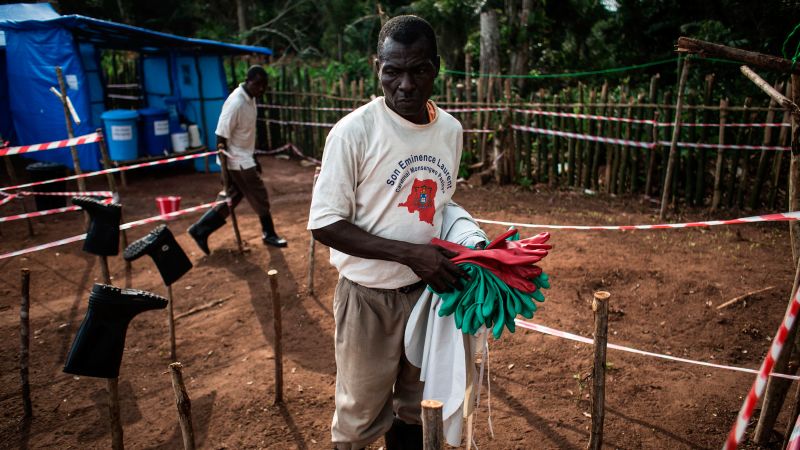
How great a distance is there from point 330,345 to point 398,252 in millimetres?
2579

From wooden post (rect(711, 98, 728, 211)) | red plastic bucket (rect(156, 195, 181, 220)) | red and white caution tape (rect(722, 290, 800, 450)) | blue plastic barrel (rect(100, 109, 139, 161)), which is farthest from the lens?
blue plastic barrel (rect(100, 109, 139, 161))

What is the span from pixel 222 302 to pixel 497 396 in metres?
2.88

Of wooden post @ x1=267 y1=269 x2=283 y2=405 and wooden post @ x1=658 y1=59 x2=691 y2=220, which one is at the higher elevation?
wooden post @ x1=658 y1=59 x2=691 y2=220

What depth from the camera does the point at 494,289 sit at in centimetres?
197

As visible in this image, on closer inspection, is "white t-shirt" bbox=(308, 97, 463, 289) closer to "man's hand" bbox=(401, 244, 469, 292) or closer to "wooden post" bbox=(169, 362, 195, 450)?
"man's hand" bbox=(401, 244, 469, 292)

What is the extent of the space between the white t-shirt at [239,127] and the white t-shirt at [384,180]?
4.19 meters

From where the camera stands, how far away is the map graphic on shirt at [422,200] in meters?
2.14

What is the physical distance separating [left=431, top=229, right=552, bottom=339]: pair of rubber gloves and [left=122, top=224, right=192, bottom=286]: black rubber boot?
256 centimetres

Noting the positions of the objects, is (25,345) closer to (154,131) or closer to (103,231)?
(103,231)

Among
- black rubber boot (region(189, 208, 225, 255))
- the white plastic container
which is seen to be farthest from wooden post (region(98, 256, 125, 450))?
the white plastic container

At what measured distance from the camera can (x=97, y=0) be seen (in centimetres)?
1991

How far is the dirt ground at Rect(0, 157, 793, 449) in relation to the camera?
131 inches

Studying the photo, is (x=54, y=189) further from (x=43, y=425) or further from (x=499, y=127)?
(x=499, y=127)

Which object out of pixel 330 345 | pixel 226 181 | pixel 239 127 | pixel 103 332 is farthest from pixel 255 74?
pixel 103 332
